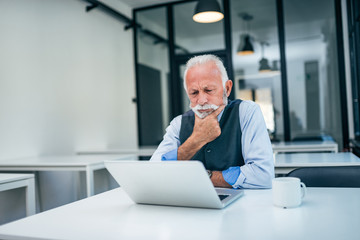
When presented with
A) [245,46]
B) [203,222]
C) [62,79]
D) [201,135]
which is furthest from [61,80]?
[203,222]

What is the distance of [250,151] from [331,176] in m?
0.43

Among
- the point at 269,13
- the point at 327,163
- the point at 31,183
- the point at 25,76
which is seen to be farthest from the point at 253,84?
the point at 31,183

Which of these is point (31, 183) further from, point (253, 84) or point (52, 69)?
point (253, 84)

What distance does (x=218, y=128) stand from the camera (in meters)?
1.59

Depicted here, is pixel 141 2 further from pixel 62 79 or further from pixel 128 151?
pixel 128 151

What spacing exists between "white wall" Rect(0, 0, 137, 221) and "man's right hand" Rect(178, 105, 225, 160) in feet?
7.88

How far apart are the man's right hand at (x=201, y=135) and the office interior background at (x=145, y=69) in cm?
225

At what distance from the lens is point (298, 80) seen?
4.95 metres

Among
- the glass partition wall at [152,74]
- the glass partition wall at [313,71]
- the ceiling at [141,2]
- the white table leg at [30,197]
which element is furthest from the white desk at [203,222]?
the ceiling at [141,2]

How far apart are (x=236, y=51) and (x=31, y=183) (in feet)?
12.1

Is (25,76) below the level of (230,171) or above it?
above

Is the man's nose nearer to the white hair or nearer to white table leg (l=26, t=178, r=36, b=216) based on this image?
the white hair

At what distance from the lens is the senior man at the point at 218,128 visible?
5.24ft

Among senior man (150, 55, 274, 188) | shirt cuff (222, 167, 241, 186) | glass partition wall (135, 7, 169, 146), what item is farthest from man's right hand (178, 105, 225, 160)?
glass partition wall (135, 7, 169, 146)
